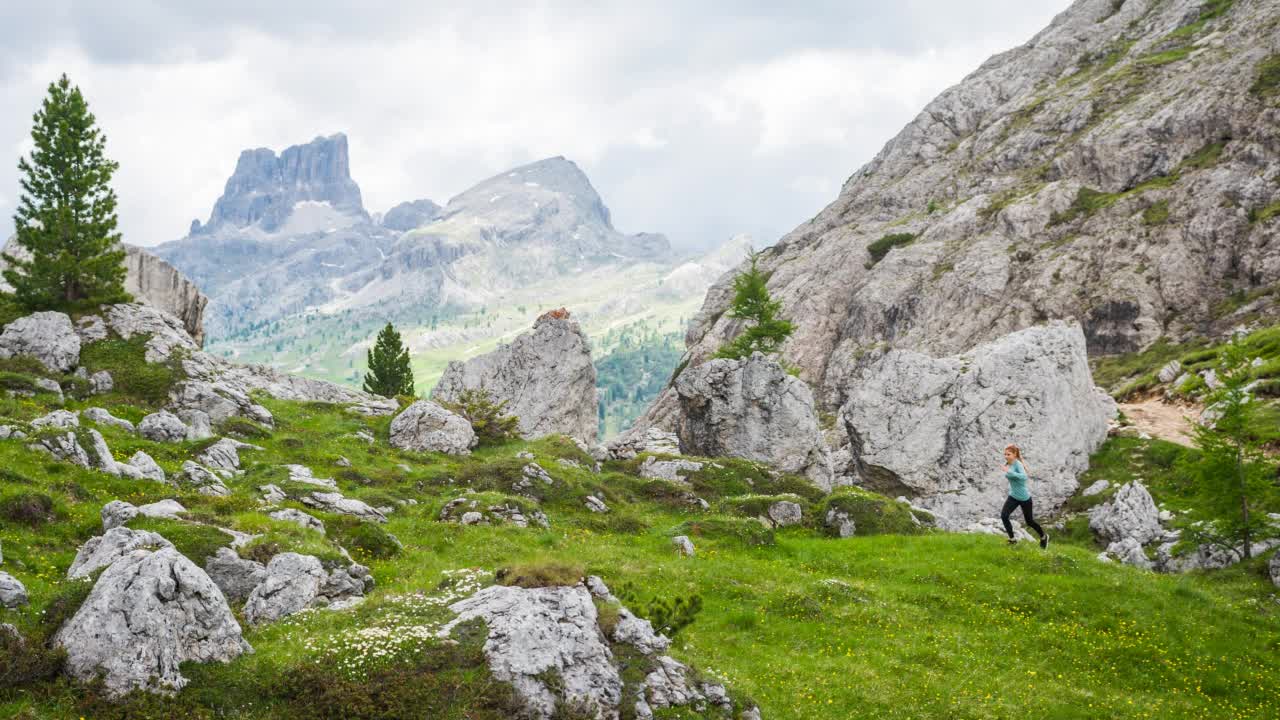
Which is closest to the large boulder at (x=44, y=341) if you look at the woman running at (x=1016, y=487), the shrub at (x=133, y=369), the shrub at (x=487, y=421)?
the shrub at (x=133, y=369)

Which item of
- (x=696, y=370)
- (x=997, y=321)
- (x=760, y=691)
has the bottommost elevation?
(x=760, y=691)

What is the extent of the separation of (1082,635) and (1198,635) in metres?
3.36

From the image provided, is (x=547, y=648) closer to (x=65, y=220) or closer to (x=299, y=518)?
(x=299, y=518)

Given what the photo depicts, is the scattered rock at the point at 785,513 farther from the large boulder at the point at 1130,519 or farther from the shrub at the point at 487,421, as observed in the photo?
the shrub at the point at 487,421

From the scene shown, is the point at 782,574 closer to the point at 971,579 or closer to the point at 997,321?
the point at 971,579

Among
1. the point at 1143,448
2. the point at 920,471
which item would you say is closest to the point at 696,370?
the point at 920,471

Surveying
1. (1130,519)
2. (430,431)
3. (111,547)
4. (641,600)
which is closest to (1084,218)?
(1130,519)

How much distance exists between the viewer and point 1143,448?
53750mm

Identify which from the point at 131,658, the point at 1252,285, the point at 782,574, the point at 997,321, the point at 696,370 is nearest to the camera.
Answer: the point at 131,658

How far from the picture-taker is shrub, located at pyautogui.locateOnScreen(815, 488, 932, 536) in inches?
1455

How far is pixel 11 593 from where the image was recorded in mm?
14875

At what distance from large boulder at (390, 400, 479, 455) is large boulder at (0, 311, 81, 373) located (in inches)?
739

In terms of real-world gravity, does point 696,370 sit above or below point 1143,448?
above

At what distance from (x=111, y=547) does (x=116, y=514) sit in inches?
174
